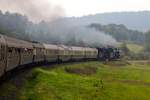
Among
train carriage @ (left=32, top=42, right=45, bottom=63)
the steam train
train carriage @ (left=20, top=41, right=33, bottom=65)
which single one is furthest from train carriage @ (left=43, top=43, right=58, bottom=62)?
train carriage @ (left=20, top=41, right=33, bottom=65)

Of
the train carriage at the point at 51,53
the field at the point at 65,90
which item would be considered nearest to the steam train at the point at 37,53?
the train carriage at the point at 51,53

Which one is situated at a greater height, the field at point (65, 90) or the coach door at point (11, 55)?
the coach door at point (11, 55)

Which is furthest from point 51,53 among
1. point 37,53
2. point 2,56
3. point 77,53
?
point 2,56

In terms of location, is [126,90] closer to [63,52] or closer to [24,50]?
[24,50]

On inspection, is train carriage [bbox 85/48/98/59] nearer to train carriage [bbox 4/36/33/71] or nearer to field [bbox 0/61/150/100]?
field [bbox 0/61/150/100]

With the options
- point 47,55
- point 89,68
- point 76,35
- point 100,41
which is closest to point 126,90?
point 47,55

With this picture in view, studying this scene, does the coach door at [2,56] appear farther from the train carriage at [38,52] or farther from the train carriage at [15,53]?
the train carriage at [38,52]

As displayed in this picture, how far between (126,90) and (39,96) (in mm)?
17733

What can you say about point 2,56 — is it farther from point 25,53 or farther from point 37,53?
point 37,53

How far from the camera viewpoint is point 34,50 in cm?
5928

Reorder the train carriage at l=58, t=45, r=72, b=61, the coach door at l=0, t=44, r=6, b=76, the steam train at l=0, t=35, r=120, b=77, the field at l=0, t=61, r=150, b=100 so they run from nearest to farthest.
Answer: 1. the coach door at l=0, t=44, r=6, b=76
2. the steam train at l=0, t=35, r=120, b=77
3. the field at l=0, t=61, r=150, b=100
4. the train carriage at l=58, t=45, r=72, b=61

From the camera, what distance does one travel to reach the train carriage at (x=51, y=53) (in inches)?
2766

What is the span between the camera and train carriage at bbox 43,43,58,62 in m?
70.2

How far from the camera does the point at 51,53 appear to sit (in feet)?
241
